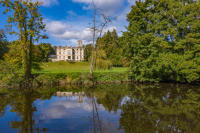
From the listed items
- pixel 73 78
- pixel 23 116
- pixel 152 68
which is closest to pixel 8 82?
pixel 73 78

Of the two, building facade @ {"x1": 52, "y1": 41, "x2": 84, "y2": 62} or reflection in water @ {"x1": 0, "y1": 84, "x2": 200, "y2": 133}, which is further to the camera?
building facade @ {"x1": 52, "y1": 41, "x2": 84, "y2": 62}

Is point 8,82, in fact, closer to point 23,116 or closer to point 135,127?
point 23,116

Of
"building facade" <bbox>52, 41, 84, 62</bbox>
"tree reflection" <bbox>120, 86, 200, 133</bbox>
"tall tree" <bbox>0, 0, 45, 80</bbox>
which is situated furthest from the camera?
"building facade" <bbox>52, 41, 84, 62</bbox>

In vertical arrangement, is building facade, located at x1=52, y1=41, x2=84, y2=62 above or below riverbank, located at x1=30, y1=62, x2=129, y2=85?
above

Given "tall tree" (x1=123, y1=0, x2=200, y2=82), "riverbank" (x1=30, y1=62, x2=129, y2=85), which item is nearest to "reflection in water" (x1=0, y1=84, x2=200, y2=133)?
"riverbank" (x1=30, y1=62, x2=129, y2=85)

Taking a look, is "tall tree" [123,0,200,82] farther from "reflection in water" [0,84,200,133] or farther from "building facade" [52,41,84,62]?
"building facade" [52,41,84,62]

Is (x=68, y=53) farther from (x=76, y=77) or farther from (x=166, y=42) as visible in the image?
(x=166, y=42)

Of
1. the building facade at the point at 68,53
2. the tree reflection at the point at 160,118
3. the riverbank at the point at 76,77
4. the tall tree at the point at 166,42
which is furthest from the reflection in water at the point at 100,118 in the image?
the building facade at the point at 68,53

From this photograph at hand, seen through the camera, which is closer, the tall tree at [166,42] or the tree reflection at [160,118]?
the tree reflection at [160,118]

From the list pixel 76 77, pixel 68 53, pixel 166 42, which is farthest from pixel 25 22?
pixel 68 53

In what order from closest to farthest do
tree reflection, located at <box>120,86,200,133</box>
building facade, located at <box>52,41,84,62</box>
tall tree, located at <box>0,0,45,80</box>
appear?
Answer: tree reflection, located at <box>120,86,200,133</box>
tall tree, located at <box>0,0,45,80</box>
building facade, located at <box>52,41,84,62</box>

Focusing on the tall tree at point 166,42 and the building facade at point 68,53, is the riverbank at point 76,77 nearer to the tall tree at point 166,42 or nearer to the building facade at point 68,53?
the tall tree at point 166,42

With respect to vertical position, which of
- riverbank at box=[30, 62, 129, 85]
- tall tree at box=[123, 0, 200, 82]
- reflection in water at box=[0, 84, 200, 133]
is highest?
tall tree at box=[123, 0, 200, 82]

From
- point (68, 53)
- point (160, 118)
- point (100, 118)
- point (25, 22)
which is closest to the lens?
point (160, 118)
